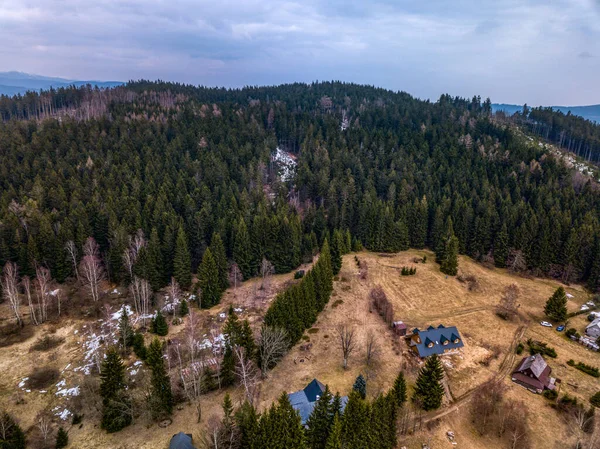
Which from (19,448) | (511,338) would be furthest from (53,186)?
(511,338)

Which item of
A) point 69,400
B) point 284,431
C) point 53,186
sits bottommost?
point 69,400

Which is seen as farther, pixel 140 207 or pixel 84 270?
pixel 140 207

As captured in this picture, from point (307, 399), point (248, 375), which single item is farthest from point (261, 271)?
point (307, 399)

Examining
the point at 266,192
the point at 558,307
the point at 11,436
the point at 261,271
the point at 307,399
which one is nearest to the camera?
the point at 11,436

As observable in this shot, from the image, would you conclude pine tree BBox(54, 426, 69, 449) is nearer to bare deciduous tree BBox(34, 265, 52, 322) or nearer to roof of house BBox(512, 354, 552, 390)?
bare deciduous tree BBox(34, 265, 52, 322)

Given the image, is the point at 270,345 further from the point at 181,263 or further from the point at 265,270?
the point at 181,263

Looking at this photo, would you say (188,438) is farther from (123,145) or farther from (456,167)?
(456,167)
